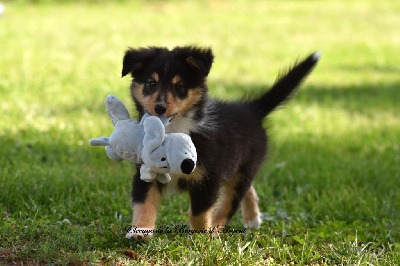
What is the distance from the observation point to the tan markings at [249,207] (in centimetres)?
492

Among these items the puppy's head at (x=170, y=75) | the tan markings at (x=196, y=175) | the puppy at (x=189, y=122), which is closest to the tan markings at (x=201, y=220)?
the puppy at (x=189, y=122)

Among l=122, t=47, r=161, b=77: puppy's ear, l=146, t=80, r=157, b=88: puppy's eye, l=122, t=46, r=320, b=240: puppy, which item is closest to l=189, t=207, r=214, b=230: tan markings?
l=122, t=46, r=320, b=240: puppy

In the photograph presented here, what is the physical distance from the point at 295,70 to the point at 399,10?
60.5 feet

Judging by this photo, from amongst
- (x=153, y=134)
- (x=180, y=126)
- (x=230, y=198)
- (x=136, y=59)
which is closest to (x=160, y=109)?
(x=153, y=134)

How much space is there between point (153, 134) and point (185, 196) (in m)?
1.88

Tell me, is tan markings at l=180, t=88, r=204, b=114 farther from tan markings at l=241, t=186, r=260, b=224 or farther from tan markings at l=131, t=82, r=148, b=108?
tan markings at l=241, t=186, r=260, b=224

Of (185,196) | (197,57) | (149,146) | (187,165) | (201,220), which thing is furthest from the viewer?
(185,196)

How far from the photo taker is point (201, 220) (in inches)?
164

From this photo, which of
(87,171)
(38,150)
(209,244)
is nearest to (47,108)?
(38,150)

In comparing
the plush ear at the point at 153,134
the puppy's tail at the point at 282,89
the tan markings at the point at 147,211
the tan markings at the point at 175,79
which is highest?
the tan markings at the point at 175,79

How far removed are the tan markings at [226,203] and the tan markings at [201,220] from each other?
494 mm

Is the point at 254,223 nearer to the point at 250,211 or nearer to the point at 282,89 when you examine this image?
the point at 250,211

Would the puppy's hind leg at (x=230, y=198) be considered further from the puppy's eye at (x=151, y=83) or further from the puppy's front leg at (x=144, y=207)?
the puppy's eye at (x=151, y=83)

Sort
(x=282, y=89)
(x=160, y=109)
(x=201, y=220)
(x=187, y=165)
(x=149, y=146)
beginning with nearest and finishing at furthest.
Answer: (x=187, y=165)
(x=149, y=146)
(x=160, y=109)
(x=201, y=220)
(x=282, y=89)
